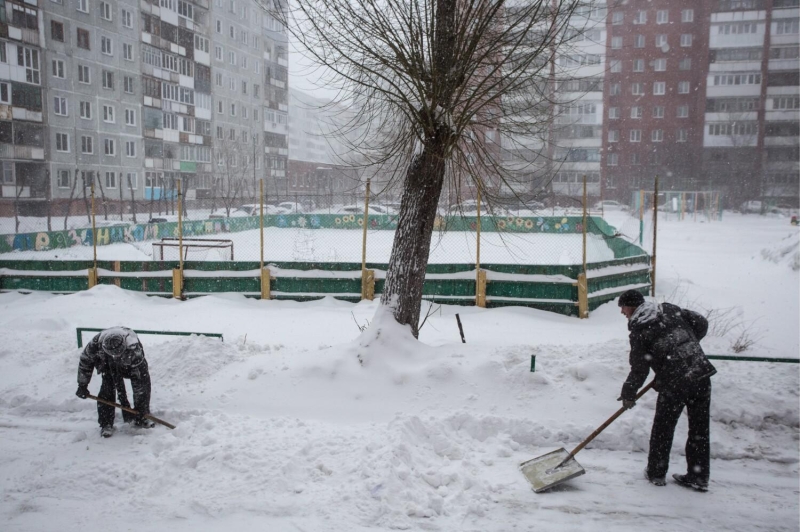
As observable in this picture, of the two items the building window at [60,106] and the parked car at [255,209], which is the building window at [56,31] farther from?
the parked car at [255,209]

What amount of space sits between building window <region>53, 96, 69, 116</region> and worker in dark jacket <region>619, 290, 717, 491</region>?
32.9 meters

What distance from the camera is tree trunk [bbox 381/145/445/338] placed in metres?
6.68

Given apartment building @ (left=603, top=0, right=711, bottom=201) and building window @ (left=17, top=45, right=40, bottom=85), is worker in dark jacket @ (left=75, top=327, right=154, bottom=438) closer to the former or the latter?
building window @ (left=17, top=45, right=40, bottom=85)

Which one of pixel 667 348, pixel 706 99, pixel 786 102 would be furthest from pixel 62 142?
pixel 786 102

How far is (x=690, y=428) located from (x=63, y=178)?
34.4 meters

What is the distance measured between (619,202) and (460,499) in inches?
2087

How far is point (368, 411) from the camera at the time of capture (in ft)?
19.1

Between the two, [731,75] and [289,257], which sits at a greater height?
[731,75]

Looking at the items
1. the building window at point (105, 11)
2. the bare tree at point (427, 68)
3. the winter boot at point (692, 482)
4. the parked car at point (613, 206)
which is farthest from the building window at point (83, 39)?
the parked car at point (613, 206)

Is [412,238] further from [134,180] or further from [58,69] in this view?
[134,180]

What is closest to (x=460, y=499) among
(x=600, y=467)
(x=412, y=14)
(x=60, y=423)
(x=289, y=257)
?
(x=600, y=467)

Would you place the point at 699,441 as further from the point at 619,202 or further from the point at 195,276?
the point at 619,202

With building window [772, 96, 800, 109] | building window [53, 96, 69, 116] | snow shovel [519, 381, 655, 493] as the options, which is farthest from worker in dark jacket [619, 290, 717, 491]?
building window [772, 96, 800, 109]

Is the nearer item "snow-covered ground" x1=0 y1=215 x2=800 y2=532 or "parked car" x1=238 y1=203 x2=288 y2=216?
"snow-covered ground" x1=0 y1=215 x2=800 y2=532
